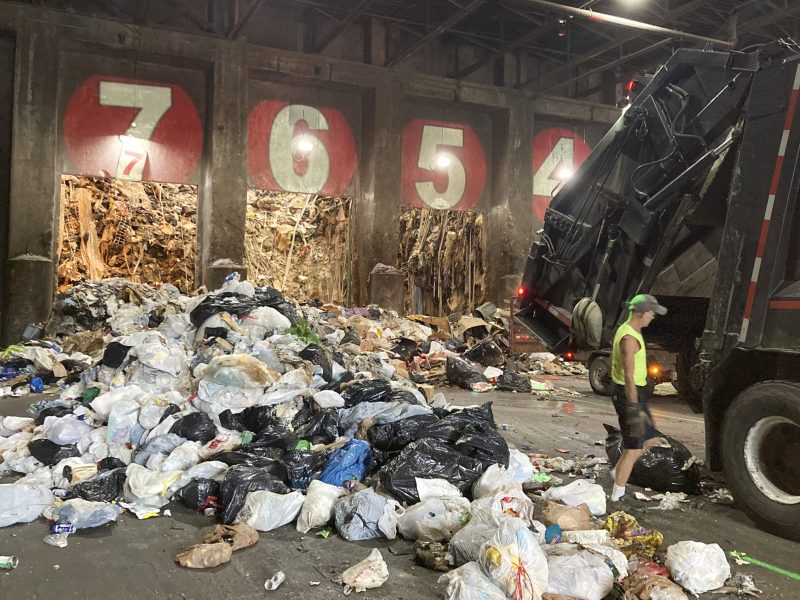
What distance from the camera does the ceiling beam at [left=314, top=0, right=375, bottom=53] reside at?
39.9ft

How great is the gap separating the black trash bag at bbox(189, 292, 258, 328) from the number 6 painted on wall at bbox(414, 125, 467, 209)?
315 inches

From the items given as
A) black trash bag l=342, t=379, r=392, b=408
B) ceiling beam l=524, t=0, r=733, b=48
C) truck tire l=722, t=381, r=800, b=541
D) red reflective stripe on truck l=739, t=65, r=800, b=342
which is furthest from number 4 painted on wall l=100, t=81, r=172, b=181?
truck tire l=722, t=381, r=800, b=541

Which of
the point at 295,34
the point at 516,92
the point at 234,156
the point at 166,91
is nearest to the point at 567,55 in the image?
the point at 516,92

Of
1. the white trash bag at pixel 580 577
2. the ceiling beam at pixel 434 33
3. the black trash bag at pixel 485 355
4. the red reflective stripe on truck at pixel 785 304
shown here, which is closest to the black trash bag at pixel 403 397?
the white trash bag at pixel 580 577

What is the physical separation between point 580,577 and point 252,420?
3.01 meters

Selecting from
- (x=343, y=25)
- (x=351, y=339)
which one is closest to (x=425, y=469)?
(x=351, y=339)

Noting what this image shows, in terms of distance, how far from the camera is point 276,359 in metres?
6.31

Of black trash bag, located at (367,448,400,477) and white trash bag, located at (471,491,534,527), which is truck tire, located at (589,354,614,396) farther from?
white trash bag, located at (471,491,534,527)

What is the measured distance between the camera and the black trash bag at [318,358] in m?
6.43

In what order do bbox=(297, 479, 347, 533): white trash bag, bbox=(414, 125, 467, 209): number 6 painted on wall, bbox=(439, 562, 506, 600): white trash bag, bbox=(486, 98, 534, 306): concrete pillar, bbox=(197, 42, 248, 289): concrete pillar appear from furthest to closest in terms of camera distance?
1. bbox=(486, 98, 534, 306): concrete pillar
2. bbox=(414, 125, 467, 209): number 6 painted on wall
3. bbox=(197, 42, 248, 289): concrete pillar
4. bbox=(297, 479, 347, 533): white trash bag
5. bbox=(439, 562, 506, 600): white trash bag

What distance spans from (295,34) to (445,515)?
1244cm

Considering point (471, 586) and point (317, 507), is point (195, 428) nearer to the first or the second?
point (317, 507)

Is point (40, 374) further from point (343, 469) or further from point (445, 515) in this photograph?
point (445, 515)

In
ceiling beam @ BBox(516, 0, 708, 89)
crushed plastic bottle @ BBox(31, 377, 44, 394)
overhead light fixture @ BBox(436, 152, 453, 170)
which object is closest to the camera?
crushed plastic bottle @ BBox(31, 377, 44, 394)
